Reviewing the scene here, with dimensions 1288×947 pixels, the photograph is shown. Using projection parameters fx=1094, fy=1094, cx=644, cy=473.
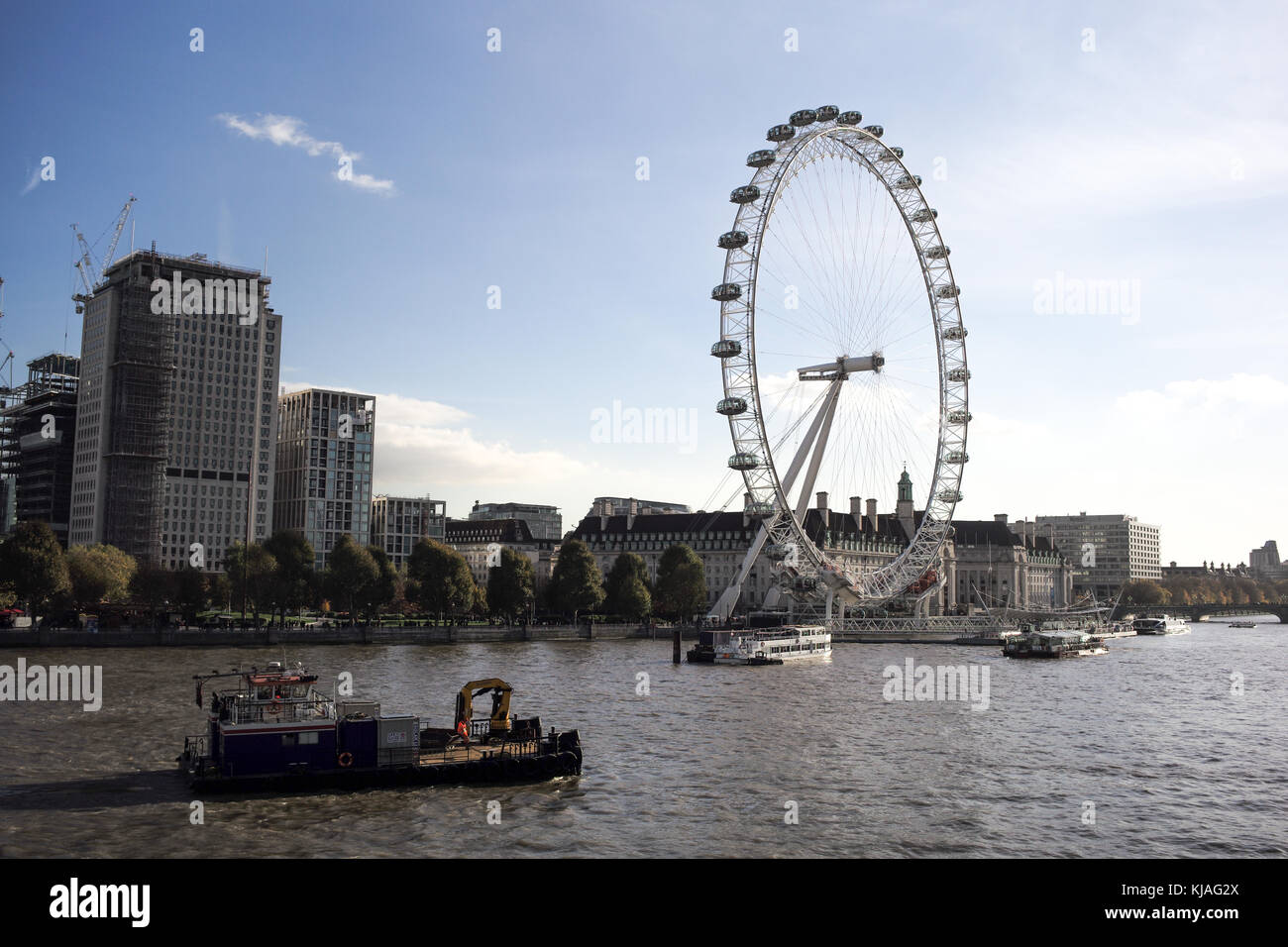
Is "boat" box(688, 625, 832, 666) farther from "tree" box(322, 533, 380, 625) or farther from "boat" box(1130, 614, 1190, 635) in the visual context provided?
"boat" box(1130, 614, 1190, 635)

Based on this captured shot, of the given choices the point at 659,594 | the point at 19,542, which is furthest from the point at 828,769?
the point at 659,594

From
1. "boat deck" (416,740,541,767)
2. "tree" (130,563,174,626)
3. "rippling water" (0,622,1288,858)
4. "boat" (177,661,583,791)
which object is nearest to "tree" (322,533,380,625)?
"tree" (130,563,174,626)

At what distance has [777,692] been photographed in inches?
2489

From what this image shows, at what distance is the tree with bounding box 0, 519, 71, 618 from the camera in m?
87.8

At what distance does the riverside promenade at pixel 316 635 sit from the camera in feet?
267

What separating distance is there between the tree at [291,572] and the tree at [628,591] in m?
34.8

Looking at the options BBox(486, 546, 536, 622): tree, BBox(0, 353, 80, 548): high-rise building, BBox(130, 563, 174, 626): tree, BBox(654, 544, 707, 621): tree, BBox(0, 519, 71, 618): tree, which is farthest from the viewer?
BBox(0, 353, 80, 548): high-rise building

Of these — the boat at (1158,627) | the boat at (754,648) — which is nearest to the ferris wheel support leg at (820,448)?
the boat at (754,648)

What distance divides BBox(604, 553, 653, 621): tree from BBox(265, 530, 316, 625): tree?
3477 cm

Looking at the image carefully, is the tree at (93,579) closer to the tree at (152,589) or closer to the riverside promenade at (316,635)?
the tree at (152,589)

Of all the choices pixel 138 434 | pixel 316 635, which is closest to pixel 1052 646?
pixel 316 635

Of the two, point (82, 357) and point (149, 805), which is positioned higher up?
point (82, 357)
